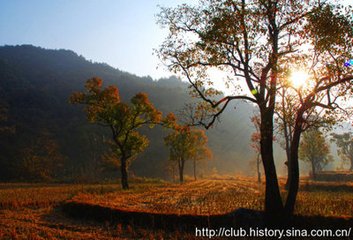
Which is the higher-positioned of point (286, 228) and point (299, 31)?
point (299, 31)

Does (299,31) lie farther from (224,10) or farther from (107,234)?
(107,234)

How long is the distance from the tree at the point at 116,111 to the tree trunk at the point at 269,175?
29.9m

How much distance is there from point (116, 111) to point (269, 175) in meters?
31.0

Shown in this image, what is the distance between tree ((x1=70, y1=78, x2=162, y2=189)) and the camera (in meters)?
46.2

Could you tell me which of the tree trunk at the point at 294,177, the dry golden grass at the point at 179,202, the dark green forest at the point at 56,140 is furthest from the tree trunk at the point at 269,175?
the dark green forest at the point at 56,140

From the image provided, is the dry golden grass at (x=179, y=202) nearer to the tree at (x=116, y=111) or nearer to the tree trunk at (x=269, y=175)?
the tree trunk at (x=269, y=175)

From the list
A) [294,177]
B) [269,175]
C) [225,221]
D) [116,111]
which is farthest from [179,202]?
[116,111]

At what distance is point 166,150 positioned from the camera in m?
153

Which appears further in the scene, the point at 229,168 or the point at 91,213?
the point at 229,168

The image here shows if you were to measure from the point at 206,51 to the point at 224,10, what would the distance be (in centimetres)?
259

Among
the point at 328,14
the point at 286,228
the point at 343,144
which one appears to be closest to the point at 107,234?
the point at 286,228

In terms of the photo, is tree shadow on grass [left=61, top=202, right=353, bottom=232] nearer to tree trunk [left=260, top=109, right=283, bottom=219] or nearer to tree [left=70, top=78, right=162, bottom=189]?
tree trunk [left=260, top=109, right=283, bottom=219]

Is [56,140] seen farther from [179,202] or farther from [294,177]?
[294,177]

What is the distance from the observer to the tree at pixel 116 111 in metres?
46.2
